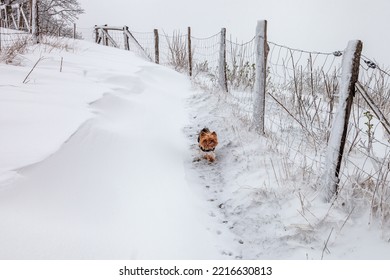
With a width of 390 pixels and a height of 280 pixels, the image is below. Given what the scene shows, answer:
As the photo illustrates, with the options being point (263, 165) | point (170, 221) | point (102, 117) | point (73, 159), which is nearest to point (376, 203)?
point (263, 165)

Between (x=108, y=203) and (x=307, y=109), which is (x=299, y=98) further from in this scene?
(x=108, y=203)

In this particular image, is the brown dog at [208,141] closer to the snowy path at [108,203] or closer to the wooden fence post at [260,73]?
the snowy path at [108,203]

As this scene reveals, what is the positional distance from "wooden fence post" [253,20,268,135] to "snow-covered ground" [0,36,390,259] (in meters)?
0.22

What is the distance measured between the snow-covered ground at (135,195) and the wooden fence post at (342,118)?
18 centimetres

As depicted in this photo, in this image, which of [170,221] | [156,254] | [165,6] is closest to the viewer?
[156,254]

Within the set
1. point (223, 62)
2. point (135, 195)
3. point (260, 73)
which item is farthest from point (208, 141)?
point (223, 62)

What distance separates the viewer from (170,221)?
7.25ft

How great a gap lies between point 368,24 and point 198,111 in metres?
79.6

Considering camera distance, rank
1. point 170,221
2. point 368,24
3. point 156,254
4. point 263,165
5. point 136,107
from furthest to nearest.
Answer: point 368,24, point 136,107, point 263,165, point 170,221, point 156,254

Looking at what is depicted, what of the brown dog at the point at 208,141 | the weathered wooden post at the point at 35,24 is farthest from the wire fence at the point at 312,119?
the weathered wooden post at the point at 35,24

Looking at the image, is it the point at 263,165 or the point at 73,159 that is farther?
the point at 263,165

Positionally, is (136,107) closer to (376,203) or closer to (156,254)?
(156,254)

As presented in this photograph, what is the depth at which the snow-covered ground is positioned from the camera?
5.91 feet

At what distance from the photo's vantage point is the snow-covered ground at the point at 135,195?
1803 millimetres
